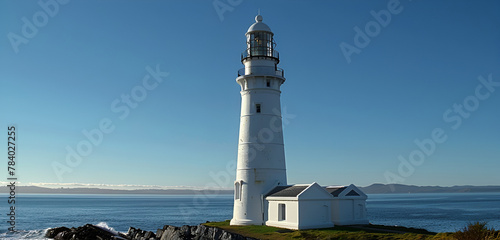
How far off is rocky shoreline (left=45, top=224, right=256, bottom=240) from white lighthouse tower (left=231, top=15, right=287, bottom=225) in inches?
243

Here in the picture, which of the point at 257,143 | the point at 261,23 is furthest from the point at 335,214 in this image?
the point at 261,23

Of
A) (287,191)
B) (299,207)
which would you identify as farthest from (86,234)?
(299,207)

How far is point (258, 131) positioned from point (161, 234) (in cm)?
1033

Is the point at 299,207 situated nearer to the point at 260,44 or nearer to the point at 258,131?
the point at 258,131

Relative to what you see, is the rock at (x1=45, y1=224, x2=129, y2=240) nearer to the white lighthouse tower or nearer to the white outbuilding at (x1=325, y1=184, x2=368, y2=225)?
the white lighthouse tower

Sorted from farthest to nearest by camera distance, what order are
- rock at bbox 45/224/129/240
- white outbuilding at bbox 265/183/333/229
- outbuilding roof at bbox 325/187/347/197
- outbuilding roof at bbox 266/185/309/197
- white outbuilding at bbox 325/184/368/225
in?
outbuilding roof at bbox 325/187/347/197, white outbuilding at bbox 325/184/368/225, rock at bbox 45/224/129/240, outbuilding roof at bbox 266/185/309/197, white outbuilding at bbox 265/183/333/229

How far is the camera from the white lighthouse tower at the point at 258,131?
31.5 m

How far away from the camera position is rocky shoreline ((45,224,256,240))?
24906mm

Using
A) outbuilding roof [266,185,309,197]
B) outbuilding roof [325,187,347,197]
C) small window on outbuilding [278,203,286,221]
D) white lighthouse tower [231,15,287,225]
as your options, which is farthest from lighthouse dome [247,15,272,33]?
small window on outbuilding [278,203,286,221]

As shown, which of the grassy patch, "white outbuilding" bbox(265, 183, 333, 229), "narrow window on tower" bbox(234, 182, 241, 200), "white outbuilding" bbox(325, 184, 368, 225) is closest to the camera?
the grassy patch

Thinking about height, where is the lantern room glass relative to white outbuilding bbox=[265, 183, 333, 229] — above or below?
above

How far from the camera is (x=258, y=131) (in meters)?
31.9

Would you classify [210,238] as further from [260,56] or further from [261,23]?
[261,23]

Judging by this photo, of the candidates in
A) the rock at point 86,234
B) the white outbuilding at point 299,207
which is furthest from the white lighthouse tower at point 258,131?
the rock at point 86,234
